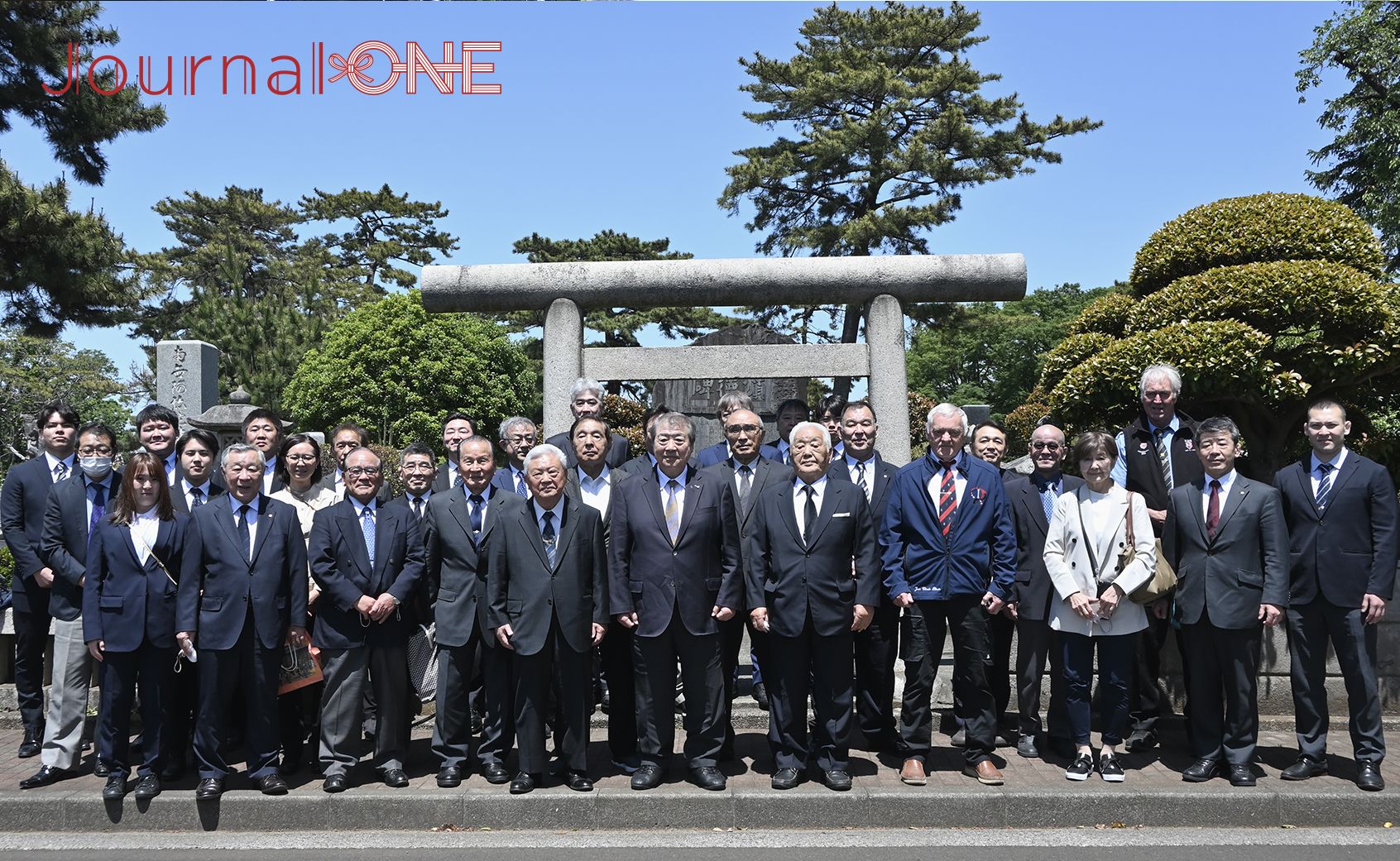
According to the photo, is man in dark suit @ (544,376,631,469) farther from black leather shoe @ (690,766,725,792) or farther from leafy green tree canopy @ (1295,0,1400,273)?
leafy green tree canopy @ (1295,0,1400,273)

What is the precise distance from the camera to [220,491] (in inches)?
225

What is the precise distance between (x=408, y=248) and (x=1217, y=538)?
38852mm

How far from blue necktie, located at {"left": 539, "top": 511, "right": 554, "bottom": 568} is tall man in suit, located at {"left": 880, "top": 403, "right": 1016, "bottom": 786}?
5.82 feet

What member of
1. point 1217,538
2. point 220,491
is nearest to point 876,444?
point 1217,538

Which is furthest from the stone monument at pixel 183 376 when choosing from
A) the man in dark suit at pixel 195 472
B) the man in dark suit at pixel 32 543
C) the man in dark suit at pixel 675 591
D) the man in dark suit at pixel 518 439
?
the man in dark suit at pixel 675 591

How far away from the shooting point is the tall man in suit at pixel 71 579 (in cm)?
516

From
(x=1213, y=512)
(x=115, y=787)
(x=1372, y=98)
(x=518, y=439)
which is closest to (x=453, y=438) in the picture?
(x=518, y=439)

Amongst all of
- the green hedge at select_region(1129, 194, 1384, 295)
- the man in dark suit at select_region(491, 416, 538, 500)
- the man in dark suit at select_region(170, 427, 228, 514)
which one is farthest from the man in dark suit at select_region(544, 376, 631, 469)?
the green hedge at select_region(1129, 194, 1384, 295)

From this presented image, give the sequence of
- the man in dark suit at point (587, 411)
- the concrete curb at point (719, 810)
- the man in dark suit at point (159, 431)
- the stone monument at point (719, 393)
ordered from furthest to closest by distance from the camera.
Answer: the stone monument at point (719, 393) → the man in dark suit at point (587, 411) → the man in dark suit at point (159, 431) → the concrete curb at point (719, 810)

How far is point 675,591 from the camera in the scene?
4.89 m

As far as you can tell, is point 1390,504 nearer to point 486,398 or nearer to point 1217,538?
point 1217,538

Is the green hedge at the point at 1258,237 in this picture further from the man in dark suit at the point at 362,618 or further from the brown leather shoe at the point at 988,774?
the man in dark suit at the point at 362,618

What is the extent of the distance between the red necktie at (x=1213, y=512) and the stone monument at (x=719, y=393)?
4.13 meters

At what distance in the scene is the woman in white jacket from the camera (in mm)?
4984
